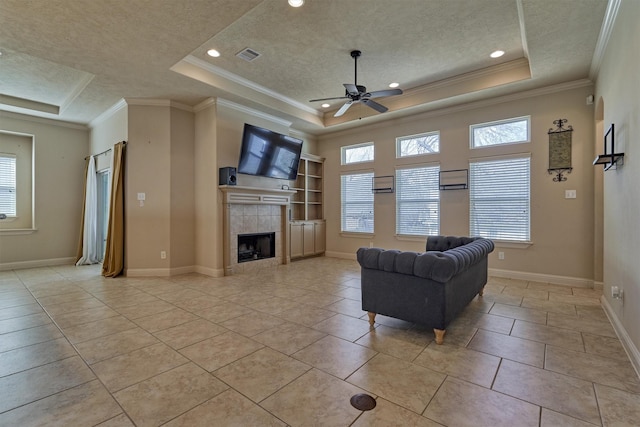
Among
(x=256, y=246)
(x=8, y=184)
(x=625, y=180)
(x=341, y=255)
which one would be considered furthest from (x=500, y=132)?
(x=8, y=184)

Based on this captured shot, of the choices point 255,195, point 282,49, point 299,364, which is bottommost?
point 299,364

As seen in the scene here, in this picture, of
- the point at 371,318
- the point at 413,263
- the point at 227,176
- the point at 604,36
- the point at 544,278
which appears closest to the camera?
the point at 413,263

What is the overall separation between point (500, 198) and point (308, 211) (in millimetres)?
4171

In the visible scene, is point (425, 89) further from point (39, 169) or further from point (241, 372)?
point (39, 169)

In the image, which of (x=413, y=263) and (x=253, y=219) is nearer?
(x=413, y=263)

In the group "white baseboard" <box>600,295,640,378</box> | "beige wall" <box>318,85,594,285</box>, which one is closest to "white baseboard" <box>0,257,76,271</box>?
"beige wall" <box>318,85,594,285</box>

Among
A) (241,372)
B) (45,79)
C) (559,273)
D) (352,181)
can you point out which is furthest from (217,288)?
(559,273)

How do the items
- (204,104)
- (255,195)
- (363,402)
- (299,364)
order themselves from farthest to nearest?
(255,195)
(204,104)
(299,364)
(363,402)

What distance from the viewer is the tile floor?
1.74 meters

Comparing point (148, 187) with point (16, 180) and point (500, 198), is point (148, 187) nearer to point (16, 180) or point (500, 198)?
point (16, 180)

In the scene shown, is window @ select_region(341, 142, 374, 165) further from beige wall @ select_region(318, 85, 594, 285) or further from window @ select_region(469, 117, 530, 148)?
window @ select_region(469, 117, 530, 148)

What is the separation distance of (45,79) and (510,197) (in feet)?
26.3

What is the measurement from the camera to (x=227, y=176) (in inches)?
206

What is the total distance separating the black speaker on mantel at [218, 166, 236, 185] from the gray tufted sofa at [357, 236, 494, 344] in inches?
122
